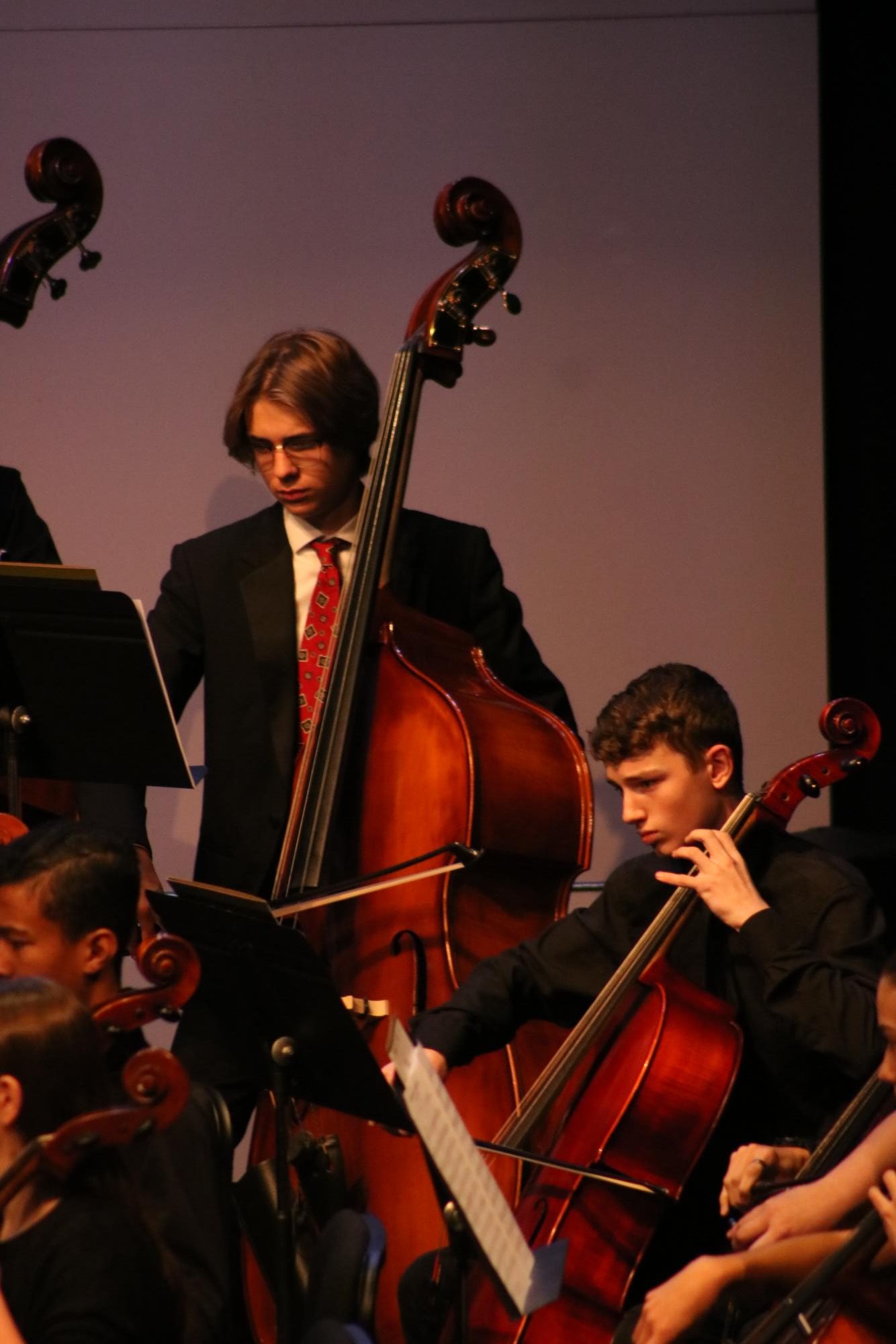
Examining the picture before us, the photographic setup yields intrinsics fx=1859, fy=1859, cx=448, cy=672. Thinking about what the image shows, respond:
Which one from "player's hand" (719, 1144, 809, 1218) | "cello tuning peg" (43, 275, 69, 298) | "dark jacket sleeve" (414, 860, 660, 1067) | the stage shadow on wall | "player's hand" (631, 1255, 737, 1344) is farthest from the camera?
the stage shadow on wall

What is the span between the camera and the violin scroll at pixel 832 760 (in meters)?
2.46

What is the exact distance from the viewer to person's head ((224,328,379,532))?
304 cm

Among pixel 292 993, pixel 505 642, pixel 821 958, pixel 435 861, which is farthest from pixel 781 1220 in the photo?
pixel 505 642

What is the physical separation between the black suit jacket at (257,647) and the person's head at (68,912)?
A: 0.56 m

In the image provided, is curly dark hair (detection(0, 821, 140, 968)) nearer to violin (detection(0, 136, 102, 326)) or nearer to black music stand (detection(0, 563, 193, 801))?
black music stand (detection(0, 563, 193, 801))

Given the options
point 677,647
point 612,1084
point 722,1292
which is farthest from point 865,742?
point 677,647

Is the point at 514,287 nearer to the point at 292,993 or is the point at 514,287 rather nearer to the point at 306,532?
the point at 306,532

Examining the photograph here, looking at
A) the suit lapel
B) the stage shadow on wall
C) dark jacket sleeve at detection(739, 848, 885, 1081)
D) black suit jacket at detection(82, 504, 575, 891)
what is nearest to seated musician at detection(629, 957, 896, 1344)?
→ dark jacket sleeve at detection(739, 848, 885, 1081)

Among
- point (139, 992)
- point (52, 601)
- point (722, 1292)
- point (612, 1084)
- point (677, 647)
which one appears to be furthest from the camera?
point (677, 647)

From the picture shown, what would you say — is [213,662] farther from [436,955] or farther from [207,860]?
[436,955]

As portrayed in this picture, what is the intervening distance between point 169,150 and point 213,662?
1.45m

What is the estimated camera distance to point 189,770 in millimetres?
2643

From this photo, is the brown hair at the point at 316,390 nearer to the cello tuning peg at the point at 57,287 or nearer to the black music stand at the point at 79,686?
the cello tuning peg at the point at 57,287

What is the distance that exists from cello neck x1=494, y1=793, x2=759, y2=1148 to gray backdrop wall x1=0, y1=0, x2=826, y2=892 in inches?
57.1
